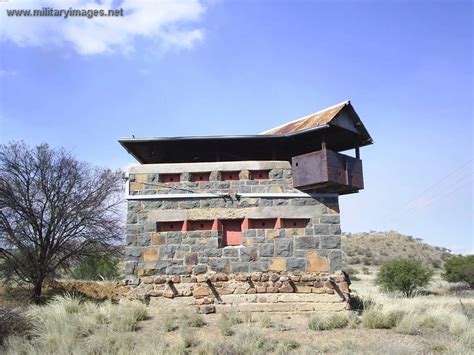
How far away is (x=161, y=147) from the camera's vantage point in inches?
540

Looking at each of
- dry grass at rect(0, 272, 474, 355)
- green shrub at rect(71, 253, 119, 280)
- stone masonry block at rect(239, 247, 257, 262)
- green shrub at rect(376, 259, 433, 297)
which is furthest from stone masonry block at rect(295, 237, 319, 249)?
green shrub at rect(376, 259, 433, 297)

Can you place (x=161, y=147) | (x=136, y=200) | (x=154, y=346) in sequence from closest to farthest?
(x=154, y=346) → (x=136, y=200) → (x=161, y=147)

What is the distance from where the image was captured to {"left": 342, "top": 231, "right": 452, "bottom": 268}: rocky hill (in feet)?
136

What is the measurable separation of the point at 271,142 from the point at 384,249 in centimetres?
3589

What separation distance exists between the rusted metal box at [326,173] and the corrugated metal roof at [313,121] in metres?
0.86

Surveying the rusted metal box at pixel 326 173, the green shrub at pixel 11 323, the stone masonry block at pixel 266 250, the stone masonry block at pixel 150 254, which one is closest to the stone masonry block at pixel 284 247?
the stone masonry block at pixel 266 250

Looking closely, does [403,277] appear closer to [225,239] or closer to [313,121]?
[313,121]

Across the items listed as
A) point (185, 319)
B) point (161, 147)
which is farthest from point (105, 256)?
point (185, 319)

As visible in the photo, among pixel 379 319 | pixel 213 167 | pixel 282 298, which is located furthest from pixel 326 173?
pixel 379 319

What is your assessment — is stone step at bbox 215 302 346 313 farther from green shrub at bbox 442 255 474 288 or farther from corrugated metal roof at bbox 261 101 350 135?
green shrub at bbox 442 255 474 288

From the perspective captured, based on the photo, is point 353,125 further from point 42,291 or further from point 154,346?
point 42,291

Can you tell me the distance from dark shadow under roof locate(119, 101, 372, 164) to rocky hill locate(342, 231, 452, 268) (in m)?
27.8

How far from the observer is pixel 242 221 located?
491 inches

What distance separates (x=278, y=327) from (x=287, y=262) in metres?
2.15
